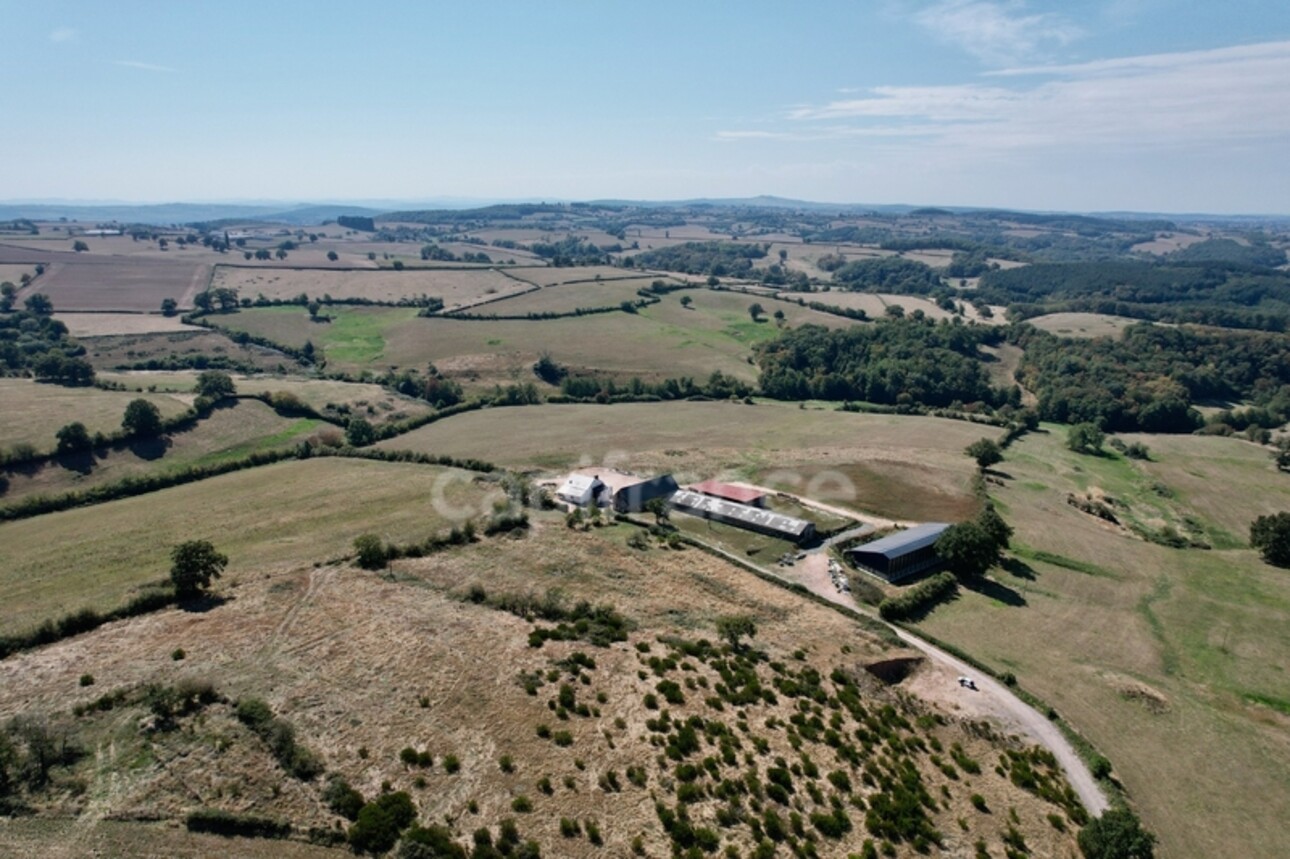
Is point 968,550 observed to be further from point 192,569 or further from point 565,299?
point 565,299

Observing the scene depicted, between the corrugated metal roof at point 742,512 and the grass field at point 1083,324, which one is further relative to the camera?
the grass field at point 1083,324

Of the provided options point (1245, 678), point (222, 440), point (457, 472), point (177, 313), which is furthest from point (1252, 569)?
point (177, 313)

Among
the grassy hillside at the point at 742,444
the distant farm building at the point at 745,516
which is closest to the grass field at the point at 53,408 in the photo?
the grassy hillside at the point at 742,444

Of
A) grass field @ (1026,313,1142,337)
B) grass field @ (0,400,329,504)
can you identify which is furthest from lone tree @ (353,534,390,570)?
grass field @ (1026,313,1142,337)

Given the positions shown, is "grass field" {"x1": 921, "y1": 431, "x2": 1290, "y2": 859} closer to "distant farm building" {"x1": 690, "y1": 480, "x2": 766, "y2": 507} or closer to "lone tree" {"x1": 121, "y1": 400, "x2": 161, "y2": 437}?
"distant farm building" {"x1": 690, "y1": 480, "x2": 766, "y2": 507}

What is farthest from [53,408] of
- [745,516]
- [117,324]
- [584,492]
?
[745,516]

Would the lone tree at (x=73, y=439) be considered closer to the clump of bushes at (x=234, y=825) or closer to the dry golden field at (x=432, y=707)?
the dry golden field at (x=432, y=707)
